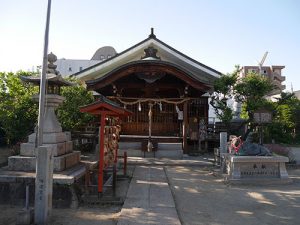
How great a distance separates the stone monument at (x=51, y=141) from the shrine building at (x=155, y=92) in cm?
648

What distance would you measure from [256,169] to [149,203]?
200 inches

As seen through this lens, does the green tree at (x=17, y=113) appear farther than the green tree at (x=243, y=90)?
No

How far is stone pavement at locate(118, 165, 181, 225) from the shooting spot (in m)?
6.14

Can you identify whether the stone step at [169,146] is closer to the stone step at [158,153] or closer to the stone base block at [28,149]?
the stone step at [158,153]

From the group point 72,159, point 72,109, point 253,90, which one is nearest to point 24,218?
point 72,159

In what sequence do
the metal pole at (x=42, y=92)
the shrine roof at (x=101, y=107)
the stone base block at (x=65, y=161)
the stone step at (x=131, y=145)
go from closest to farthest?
the shrine roof at (x=101, y=107) < the metal pole at (x=42, y=92) < the stone base block at (x=65, y=161) < the stone step at (x=131, y=145)

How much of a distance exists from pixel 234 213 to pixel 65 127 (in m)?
11.8

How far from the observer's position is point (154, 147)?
16.2 metres

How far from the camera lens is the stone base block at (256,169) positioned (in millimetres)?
10344

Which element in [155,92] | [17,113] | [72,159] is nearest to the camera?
[72,159]

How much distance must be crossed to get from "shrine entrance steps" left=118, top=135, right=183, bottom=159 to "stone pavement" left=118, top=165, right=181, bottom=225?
4.87 metres

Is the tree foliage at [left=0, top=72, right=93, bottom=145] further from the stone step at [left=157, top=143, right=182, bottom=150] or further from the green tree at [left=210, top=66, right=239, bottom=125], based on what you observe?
the green tree at [left=210, top=66, right=239, bottom=125]

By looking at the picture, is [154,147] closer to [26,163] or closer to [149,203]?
[26,163]

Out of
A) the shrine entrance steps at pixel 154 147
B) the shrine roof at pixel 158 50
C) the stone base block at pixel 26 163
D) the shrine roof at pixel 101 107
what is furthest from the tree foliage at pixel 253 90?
the stone base block at pixel 26 163
